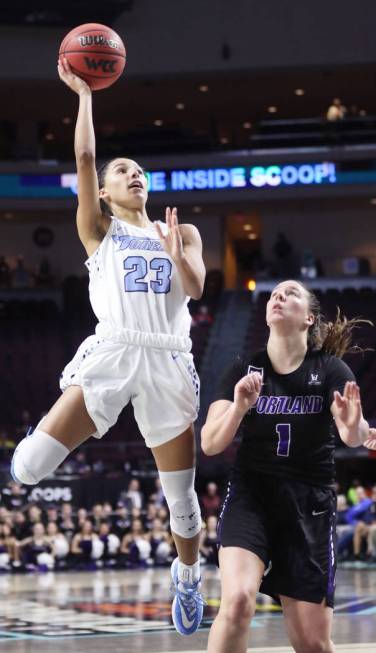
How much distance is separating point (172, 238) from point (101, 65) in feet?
3.87

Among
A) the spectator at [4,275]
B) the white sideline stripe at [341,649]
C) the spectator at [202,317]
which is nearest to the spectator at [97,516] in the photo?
the spectator at [202,317]

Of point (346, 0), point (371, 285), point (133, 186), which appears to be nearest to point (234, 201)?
point (371, 285)

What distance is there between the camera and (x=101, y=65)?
6.23 m

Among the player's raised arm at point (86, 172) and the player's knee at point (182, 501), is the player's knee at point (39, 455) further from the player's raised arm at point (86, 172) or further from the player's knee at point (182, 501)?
the player's raised arm at point (86, 172)

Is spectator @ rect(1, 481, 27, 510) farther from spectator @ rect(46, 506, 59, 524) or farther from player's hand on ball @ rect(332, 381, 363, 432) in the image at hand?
player's hand on ball @ rect(332, 381, 363, 432)

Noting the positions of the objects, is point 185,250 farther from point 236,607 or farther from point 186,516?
point 236,607

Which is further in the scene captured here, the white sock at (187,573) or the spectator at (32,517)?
the spectator at (32,517)

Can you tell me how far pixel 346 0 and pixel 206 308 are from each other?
915 centimetres

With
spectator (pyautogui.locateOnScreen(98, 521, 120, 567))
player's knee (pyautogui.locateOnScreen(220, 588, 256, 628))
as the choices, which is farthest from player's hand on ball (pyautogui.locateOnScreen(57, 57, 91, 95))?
spectator (pyautogui.locateOnScreen(98, 521, 120, 567))

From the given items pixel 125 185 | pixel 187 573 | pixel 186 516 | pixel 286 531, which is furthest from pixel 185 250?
pixel 187 573

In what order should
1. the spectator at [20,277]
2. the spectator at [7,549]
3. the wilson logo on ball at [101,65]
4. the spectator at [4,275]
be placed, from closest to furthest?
the wilson logo on ball at [101,65] → the spectator at [7,549] → the spectator at [4,275] → the spectator at [20,277]

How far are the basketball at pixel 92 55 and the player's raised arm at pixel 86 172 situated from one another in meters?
0.05

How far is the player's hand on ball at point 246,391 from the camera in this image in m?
4.89

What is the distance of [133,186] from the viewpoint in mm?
6246
